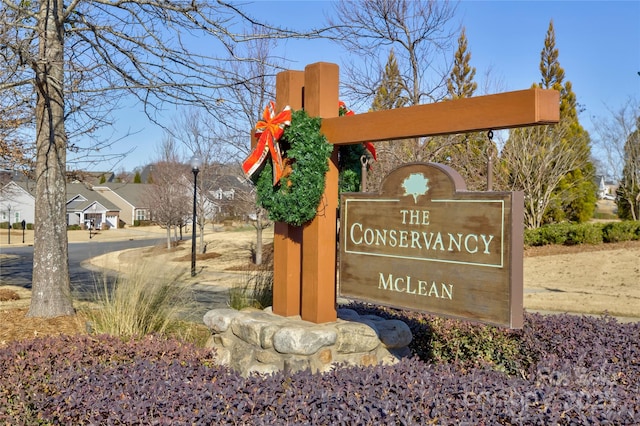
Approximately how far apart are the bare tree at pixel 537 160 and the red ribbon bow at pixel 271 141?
16054mm

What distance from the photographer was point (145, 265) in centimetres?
612

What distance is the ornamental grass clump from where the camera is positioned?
520 centimetres

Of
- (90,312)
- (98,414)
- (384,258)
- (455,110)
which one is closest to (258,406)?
(98,414)

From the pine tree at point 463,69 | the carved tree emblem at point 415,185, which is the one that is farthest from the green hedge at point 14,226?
the carved tree emblem at point 415,185

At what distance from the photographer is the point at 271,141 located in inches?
190

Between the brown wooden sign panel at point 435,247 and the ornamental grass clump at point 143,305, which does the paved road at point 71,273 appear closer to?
the ornamental grass clump at point 143,305

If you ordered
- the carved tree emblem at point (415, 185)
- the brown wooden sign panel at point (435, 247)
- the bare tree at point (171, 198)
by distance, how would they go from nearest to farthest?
the brown wooden sign panel at point (435, 247) → the carved tree emblem at point (415, 185) → the bare tree at point (171, 198)

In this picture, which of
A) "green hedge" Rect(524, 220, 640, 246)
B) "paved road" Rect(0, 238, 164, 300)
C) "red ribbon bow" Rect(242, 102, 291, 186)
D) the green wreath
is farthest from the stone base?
"green hedge" Rect(524, 220, 640, 246)

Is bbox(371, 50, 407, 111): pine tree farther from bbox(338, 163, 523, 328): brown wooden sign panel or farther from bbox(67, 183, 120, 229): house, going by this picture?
bbox(67, 183, 120, 229): house

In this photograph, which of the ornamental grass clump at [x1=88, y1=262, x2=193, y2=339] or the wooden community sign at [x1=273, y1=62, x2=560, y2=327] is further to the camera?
the ornamental grass clump at [x1=88, y1=262, x2=193, y2=339]

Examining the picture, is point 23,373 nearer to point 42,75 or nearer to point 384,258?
point 384,258

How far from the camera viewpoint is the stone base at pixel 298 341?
4.37m

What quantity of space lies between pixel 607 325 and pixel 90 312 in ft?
16.4

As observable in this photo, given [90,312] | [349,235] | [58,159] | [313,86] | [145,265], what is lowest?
[90,312]
